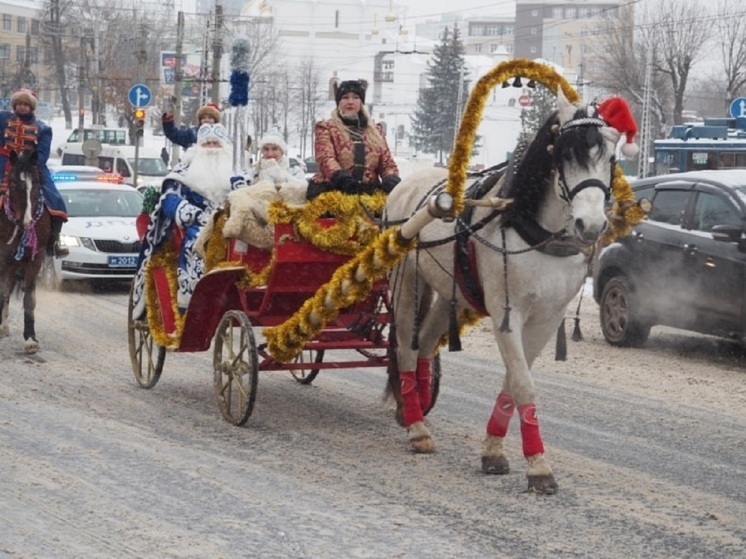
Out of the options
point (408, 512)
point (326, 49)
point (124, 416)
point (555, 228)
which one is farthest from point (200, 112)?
A: point (326, 49)

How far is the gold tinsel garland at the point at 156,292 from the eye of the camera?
1062 cm

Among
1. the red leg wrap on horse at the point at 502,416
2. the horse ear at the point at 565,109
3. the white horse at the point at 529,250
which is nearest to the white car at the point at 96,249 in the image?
the white horse at the point at 529,250

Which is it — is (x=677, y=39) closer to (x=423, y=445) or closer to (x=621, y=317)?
(x=621, y=317)

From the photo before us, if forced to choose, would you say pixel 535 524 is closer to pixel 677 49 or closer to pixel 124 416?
pixel 124 416

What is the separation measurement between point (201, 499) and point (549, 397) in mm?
4463

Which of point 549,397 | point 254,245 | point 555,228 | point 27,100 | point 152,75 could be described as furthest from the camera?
point 152,75

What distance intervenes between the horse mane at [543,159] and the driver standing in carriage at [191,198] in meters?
3.10

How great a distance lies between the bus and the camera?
1203 inches

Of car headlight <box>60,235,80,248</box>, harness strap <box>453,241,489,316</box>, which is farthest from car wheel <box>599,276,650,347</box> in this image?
car headlight <box>60,235,80,248</box>

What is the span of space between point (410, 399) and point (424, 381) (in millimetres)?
593

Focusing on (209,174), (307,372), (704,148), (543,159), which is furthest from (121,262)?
(704,148)

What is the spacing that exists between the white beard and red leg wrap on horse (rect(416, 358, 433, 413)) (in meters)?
2.37

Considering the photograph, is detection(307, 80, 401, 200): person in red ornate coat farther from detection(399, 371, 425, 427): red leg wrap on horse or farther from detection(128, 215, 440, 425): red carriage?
detection(399, 371, 425, 427): red leg wrap on horse

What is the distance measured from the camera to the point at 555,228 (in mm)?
7688
